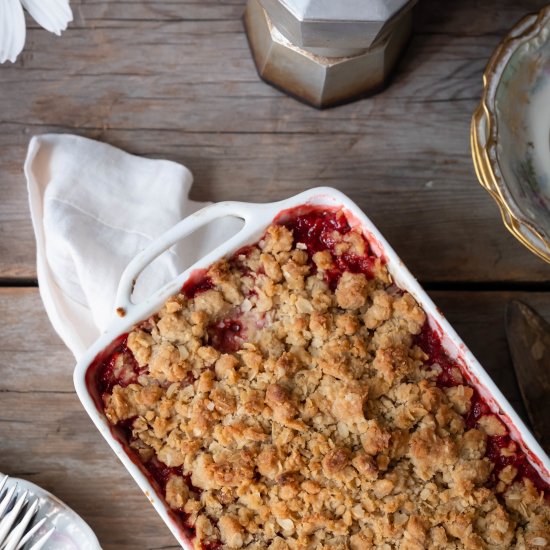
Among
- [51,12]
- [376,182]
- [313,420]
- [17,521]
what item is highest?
[51,12]

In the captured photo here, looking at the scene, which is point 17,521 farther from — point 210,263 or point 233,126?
point 233,126

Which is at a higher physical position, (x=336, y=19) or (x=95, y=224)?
(x=336, y=19)

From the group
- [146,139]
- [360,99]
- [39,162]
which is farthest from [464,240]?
[39,162]

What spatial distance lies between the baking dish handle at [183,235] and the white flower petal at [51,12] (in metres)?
0.41

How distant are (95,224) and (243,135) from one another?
0.34 m

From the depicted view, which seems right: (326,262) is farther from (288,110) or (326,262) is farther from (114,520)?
(114,520)

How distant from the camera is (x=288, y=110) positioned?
5.41ft

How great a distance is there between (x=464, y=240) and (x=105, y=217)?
2.30 feet

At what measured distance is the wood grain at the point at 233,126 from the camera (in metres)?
1.64

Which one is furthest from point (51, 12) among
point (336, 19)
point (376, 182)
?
point (376, 182)

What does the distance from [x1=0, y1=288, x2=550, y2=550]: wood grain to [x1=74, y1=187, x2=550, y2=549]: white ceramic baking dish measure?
0.29 m

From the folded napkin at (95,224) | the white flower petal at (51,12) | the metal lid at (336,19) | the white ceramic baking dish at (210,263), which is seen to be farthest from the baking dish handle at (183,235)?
the white flower petal at (51,12)

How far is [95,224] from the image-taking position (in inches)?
61.2

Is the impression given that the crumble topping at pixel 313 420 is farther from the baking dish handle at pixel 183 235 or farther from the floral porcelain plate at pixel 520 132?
the floral porcelain plate at pixel 520 132
